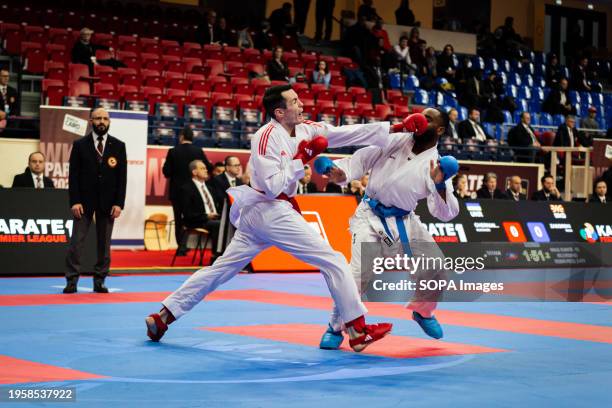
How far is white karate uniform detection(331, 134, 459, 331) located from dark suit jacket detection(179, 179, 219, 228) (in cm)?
761

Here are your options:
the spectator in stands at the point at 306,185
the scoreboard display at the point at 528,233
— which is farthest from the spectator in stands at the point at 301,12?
the scoreboard display at the point at 528,233

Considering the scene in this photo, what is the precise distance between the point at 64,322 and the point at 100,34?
49.2ft

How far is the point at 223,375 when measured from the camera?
5770 millimetres

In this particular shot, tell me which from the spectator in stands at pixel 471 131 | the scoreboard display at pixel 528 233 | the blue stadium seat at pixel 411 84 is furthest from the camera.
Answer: the blue stadium seat at pixel 411 84

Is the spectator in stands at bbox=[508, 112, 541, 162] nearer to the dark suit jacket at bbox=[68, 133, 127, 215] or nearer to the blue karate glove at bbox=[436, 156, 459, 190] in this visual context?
the dark suit jacket at bbox=[68, 133, 127, 215]

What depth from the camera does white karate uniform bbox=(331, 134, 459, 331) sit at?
7.21 meters

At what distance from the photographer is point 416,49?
91.1 feet

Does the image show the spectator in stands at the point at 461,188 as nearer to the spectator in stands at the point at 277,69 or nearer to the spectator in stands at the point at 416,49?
the spectator in stands at the point at 277,69

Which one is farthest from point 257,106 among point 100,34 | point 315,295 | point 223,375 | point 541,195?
point 223,375

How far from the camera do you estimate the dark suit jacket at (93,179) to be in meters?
10.9

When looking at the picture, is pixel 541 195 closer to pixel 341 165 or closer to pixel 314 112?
pixel 314 112

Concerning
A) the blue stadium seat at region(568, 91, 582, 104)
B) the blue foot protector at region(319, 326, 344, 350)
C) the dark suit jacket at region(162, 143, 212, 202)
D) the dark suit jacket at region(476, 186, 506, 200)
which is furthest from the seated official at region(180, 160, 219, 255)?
the blue stadium seat at region(568, 91, 582, 104)

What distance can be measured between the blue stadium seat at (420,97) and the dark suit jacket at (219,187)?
433 inches

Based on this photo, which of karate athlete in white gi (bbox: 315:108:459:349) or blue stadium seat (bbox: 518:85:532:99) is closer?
karate athlete in white gi (bbox: 315:108:459:349)
